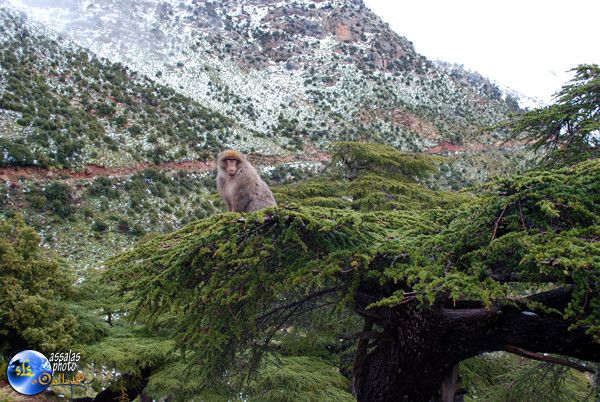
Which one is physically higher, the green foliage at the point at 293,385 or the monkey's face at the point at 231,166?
the monkey's face at the point at 231,166

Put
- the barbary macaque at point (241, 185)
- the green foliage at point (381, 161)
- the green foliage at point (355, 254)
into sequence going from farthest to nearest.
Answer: the green foliage at point (381, 161), the barbary macaque at point (241, 185), the green foliage at point (355, 254)

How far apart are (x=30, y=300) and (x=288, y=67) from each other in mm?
50145

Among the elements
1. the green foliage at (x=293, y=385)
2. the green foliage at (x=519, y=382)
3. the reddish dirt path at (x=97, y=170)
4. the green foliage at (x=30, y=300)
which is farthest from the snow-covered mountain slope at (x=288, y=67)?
the green foliage at (x=293, y=385)

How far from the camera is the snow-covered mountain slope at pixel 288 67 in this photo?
43.0 metres

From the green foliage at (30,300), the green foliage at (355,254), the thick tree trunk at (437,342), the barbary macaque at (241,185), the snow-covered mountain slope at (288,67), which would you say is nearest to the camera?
the green foliage at (355,254)

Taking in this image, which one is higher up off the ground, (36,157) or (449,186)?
(449,186)

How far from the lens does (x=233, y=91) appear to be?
4491 cm

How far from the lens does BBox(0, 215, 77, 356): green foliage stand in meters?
7.15

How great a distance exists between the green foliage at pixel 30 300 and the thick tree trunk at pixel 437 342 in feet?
16.6

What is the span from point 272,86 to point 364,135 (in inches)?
514

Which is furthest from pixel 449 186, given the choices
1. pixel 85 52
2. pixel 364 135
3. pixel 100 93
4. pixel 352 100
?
pixel 85 52

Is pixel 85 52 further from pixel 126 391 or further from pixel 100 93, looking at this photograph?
pixel 126 391

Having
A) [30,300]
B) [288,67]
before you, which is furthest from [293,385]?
[288,67]

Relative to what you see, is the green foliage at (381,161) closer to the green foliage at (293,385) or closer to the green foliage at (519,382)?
the green foliage at (519,382)
